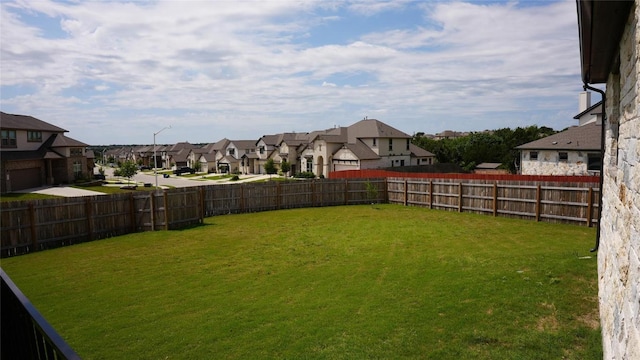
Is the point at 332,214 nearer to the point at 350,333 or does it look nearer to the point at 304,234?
the point at 304,234

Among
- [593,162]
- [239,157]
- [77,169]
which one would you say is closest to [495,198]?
[593,162]

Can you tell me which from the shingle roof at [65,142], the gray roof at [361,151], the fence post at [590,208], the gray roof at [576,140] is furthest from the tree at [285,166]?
the fence post at [590,208]

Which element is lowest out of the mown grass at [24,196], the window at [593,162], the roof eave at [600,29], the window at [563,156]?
the mown grass at [24,196]

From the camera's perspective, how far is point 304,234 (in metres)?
17.0

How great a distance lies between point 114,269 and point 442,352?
1003 centimetres

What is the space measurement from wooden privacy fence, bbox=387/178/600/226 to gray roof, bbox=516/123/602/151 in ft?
46.1

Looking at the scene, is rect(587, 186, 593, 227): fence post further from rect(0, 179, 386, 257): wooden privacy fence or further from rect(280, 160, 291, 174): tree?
rect(280, 160, 291, 174): tree

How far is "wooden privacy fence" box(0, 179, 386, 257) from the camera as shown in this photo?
15086 millimetres

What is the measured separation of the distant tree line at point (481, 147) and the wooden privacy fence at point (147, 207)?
3903cm

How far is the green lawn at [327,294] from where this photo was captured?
23.4ft

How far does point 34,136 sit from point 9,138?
3904 millimetres

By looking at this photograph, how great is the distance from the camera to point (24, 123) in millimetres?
41844

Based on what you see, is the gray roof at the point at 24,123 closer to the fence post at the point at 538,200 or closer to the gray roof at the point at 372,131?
the gray roof at the point at 372,131

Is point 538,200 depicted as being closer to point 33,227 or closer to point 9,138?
point 33,227
